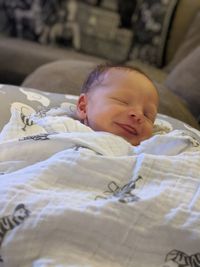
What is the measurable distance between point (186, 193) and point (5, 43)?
1.97m

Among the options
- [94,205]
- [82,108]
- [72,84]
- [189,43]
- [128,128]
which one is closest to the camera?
[94,205]

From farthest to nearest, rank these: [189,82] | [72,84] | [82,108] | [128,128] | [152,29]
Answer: [152,29] → [189,82] → [72,84] → [82,108] → [128,128]

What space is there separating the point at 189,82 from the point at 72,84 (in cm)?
48

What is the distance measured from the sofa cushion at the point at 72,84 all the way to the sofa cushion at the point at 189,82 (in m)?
0.05

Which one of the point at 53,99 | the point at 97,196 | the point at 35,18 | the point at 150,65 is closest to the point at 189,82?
the point at 53,99

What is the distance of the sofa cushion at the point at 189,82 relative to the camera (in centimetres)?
189

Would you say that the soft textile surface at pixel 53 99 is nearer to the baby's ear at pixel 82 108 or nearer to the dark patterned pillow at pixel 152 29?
the baby's ear at pixel 82 108

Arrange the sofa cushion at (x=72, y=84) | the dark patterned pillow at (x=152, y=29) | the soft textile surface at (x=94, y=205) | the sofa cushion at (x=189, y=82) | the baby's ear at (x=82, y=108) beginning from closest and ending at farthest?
the soft textile surface at (x=94, y=205) → the baby's ear at (x=82, y=108) → the sofa cushion at (x=72, y=84) → the sofa cushion at (x=189, y=82) → the dark patterned pillow at (x=152, y=29)

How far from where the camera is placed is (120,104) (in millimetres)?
1257

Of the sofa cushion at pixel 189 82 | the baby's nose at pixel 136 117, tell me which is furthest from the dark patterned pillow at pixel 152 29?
the baby's nose at pixel 136 117

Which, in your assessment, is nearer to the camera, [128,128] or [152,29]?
[128,128]

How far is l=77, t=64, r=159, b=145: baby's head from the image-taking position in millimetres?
1233

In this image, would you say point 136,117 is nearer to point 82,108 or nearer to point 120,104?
point 120,104

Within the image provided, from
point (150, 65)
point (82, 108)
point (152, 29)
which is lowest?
point (150, 65)
